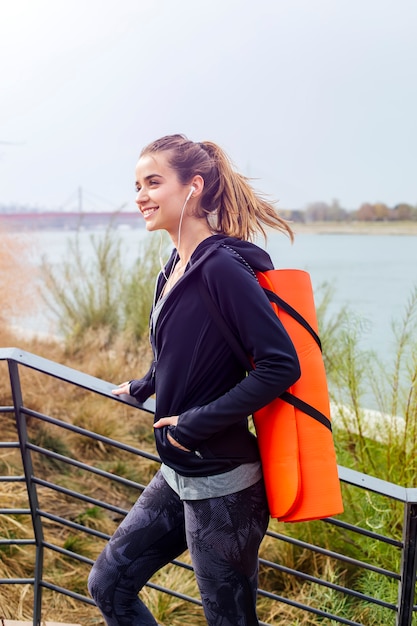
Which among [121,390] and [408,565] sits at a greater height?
[121,390]

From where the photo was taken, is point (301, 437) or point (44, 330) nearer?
point (301, 437)

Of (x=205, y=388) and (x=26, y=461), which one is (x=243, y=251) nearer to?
(x=205, y=388)

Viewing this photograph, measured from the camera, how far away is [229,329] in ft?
4.32

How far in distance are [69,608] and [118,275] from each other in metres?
4.35

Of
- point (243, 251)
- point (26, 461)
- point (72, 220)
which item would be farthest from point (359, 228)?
point (243, 251)

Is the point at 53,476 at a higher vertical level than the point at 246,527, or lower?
lower

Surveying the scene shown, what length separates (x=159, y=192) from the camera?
1433 mm

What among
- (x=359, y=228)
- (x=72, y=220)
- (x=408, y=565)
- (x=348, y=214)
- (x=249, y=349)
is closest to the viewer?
(x=249, y=349)

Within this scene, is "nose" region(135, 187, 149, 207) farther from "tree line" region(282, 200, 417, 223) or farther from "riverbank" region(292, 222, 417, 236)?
"tree line" region(282, 200, 417, 223)

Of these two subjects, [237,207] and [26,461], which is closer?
[237,207]

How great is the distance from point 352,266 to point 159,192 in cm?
1058

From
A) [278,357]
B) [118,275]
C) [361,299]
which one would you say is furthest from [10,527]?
[361,299]

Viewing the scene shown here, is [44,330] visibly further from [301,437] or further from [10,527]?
[301,437]

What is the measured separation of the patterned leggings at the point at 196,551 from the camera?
136 centimetres
